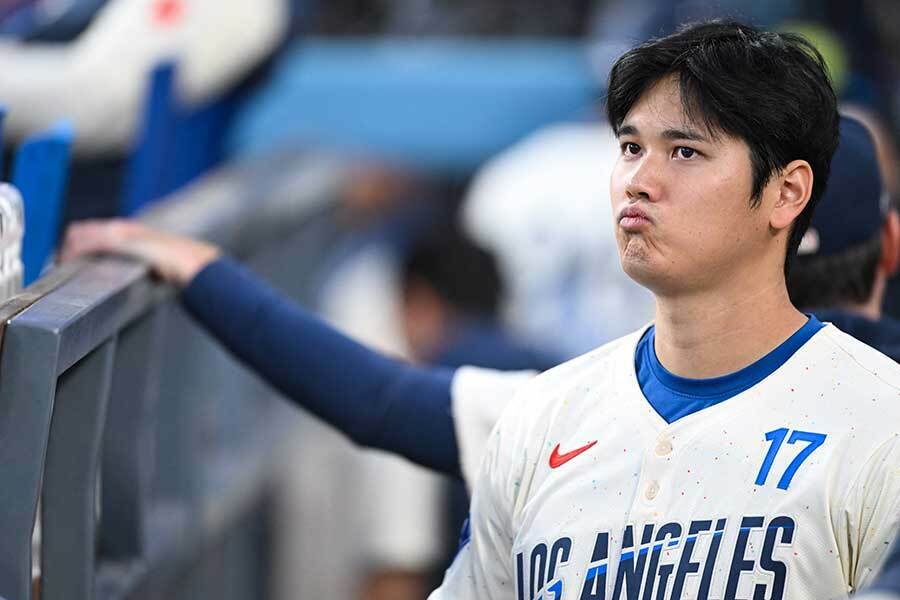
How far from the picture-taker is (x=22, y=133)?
10.8 feet

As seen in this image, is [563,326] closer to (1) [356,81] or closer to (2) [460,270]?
(2) [460,270]

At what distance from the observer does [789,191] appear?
1655 mm

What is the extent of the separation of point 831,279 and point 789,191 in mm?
543

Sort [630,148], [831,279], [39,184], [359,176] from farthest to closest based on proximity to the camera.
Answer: [359,176] → [39,184] → [831,279] → [630,148]

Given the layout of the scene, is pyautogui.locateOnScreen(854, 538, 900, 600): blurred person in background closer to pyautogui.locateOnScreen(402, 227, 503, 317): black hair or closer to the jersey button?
the jersey button

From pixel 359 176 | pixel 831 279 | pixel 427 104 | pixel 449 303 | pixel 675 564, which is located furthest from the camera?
pixel 427 104

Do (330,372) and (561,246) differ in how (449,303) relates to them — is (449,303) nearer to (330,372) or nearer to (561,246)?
(561,246)

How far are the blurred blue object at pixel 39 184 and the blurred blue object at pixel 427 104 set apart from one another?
266 cm

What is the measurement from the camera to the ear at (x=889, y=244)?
2.24m

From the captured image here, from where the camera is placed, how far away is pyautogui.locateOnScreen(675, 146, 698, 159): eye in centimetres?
163

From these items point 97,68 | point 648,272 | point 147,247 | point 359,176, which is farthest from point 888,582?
point 359,176

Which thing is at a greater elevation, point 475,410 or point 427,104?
point 475,410

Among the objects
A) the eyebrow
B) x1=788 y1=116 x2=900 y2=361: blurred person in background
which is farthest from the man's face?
x1=788 y1=116 x2=900 y2=361: blurred person in background

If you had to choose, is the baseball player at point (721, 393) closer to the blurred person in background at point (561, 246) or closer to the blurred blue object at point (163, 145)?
the blurred blue object at point (163, 145)
